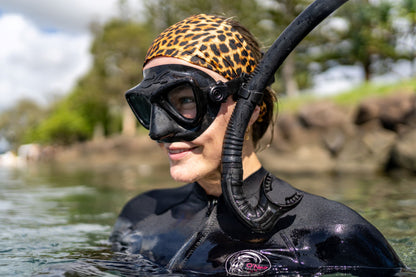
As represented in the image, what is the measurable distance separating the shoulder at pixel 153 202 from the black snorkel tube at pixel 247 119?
3.05ft

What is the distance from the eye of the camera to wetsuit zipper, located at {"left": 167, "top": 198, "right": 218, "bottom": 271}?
226 cm

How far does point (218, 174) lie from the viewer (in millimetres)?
2361

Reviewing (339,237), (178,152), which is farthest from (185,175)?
(339,237)

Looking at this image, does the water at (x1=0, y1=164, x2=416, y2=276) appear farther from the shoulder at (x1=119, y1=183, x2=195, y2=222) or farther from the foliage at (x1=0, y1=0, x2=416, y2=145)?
the foliage at (x1=0, y1=0, x2=416, y2=145)

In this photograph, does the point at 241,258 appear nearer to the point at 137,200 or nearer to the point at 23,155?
the point at 137,200

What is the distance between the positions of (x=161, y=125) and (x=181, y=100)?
6.7 inches

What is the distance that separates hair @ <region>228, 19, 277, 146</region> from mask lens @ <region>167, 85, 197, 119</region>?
1.44ft

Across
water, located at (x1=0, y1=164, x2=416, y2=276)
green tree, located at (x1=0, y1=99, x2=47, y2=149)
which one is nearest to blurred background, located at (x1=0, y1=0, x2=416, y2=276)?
water, located at (x1=0, y1=164, x2=416, y2=276)

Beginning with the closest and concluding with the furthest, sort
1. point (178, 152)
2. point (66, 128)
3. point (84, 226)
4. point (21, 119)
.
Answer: point (178, 152) < point (84, 226) < point (66, 128) < point (21, 119)

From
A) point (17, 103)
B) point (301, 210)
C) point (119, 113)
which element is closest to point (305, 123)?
point (301, 210)

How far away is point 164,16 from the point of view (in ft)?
98.4

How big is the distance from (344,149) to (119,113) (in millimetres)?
34382

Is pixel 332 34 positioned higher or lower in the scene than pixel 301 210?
higher

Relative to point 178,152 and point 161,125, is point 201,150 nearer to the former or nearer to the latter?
point 178,152
